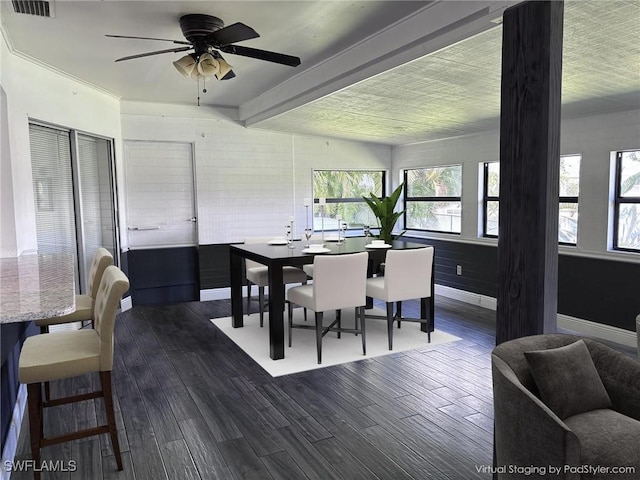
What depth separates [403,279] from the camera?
4.41m

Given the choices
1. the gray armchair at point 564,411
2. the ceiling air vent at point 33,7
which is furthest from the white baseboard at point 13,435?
the ceiling air vent at point 33,7

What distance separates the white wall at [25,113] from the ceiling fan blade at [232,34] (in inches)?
67.8

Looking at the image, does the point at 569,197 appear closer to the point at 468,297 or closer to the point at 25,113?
the point at 468,297

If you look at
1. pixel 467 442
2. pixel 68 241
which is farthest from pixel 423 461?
pixel 68 241

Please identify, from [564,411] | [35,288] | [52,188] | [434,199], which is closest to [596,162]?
[434,199]

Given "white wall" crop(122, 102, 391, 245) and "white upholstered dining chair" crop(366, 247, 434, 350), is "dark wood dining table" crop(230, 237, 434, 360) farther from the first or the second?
"white wall" crop(122, 102, 391, 245)

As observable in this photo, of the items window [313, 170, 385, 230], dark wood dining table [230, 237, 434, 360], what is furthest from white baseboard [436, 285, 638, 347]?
window [313, 170, 385, 230]

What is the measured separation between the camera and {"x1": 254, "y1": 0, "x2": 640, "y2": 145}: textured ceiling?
262cm

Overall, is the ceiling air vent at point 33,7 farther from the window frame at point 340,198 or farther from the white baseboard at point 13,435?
the window frame at point 340,198

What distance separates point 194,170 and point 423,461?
5123mm

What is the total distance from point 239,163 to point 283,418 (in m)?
4.48

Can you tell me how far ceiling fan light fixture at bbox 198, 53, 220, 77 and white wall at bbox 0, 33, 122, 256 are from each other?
59.6 inches

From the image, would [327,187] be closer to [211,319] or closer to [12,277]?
[211,319]

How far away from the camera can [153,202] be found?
6.34 metres
